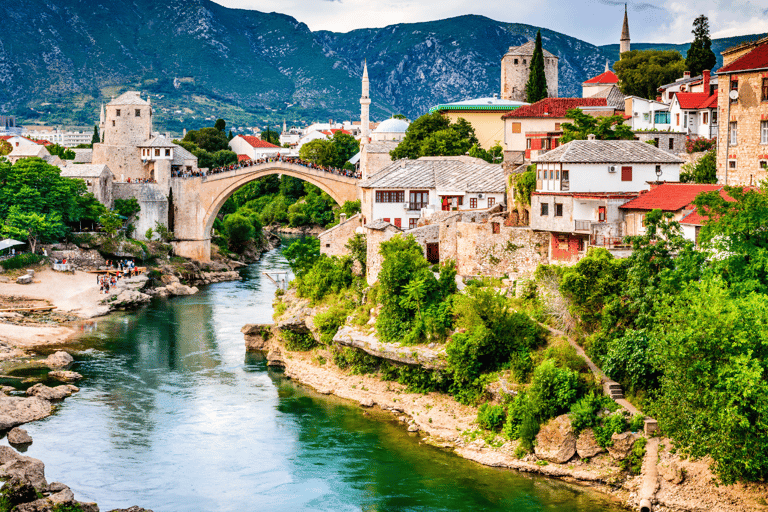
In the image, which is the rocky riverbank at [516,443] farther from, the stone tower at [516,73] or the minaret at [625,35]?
the minaret at [625,35]

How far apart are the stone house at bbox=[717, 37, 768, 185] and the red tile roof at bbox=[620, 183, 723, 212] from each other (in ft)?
8.70

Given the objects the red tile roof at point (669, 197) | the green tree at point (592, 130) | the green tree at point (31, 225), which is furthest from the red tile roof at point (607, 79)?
the green tree at point (31, 225)

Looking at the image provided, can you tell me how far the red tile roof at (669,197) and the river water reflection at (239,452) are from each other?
35.6 ft

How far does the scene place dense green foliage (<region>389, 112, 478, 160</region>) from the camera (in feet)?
160

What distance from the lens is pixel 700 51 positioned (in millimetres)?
51500

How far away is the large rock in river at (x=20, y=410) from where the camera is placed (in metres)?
29.5

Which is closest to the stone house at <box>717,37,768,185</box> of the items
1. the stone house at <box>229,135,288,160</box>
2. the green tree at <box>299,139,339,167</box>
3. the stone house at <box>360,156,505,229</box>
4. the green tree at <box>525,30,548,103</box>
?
the stone house at <box>360,156,505,229</box>

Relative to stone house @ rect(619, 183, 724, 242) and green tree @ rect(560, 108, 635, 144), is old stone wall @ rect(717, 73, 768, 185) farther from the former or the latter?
green tree @ rect(560, 108, 635, 144)

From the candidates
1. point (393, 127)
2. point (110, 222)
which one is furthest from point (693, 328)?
point (393, 127)

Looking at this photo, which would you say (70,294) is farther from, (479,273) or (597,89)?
(597,89)

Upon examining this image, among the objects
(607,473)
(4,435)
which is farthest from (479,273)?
(4,435)

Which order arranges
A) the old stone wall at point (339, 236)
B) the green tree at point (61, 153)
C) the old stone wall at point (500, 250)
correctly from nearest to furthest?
the old stone wall at point (500, 250)
the old stone wall at point (339, 236)
the green tree at point (61, 153)

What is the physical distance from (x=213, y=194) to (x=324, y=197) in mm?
26846

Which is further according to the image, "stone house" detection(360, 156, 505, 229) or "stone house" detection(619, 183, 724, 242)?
"stone house" detection(360, 156, 505, 229)
